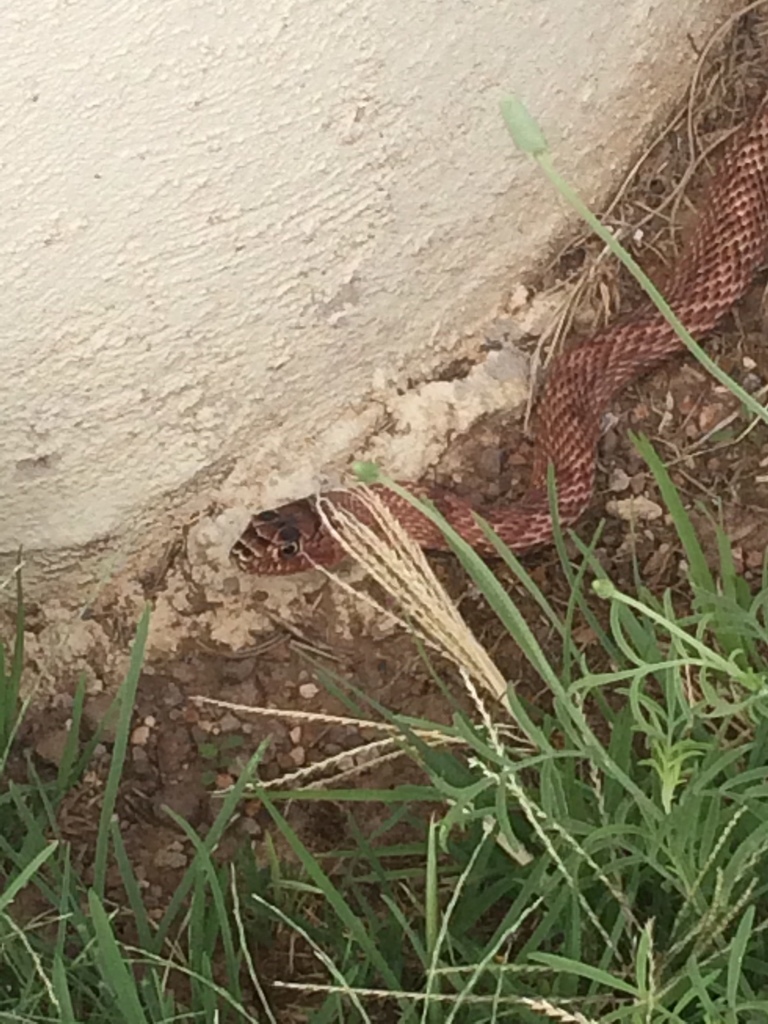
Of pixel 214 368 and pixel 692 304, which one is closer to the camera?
pixel 214 368

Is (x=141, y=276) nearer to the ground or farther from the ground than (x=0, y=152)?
nearer to the ground

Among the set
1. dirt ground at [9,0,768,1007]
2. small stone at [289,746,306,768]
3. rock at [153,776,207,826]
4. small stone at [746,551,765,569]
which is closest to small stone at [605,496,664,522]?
dirt ground at [9,0,768,1007]

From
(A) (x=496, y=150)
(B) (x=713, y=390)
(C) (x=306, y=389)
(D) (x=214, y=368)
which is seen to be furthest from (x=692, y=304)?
(D) (x=214, y=368)

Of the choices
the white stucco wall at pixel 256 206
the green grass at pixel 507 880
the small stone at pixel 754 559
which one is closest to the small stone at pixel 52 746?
the green grass at pixel 507 880

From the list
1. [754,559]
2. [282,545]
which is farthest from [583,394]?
[282,545]

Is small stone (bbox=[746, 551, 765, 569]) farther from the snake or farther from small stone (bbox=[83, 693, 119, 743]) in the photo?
small stone (bbox=[83, 693, 119, 743])

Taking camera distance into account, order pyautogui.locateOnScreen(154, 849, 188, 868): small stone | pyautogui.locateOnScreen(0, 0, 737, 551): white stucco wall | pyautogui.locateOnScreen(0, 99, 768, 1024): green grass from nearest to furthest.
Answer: pyautogui.locateOnScreen(0, 99, 768, 1024): green grass → pyautogui.locateOnScreen(0, 0, 737, 551): white stucco wall → pyautogui.locateOnScreen(154, 849, 188, 868): small stone

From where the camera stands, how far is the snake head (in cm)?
179

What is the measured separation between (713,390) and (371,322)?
1.69 ft

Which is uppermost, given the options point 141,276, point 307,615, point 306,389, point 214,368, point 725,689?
point 141,276

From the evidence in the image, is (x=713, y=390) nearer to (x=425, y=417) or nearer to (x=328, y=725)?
(x=425, y=417)

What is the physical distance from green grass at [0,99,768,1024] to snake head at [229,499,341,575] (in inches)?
13.8

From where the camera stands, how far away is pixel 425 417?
1.90 metres

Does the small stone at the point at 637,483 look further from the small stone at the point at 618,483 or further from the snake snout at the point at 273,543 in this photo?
the snake snout at the point at 273,543
